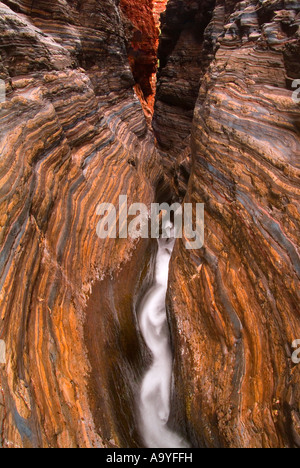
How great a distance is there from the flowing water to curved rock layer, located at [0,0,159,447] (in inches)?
20.8

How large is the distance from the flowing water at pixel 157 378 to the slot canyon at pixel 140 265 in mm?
31

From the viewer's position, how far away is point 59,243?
16.4 ft

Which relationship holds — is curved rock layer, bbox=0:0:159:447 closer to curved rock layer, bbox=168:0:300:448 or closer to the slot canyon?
the slot canyon

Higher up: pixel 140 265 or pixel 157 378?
pixel 140 265

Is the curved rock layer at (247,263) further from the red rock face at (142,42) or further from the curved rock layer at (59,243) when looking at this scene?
the red rock face at (142,42)

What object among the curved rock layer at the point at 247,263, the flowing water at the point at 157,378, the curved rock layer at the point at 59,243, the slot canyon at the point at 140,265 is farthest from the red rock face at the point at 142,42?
the flowing water at the point at 157,378

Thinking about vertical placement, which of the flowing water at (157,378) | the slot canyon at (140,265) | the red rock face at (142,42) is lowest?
the flowing water at (157,378)

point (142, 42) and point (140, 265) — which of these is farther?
point (142, 42)

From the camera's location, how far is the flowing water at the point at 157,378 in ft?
16.1

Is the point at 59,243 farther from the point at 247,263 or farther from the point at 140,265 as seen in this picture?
the point at 247,263

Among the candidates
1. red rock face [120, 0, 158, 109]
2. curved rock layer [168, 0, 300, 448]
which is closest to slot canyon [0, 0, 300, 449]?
curved rock layer [168, 0, 300, 448]

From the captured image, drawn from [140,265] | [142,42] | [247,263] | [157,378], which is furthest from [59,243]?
[142,42]

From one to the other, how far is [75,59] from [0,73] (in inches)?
152

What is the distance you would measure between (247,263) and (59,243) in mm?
3254
